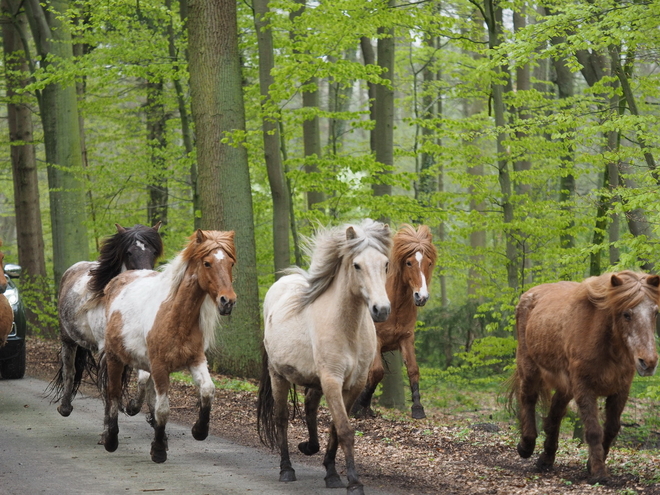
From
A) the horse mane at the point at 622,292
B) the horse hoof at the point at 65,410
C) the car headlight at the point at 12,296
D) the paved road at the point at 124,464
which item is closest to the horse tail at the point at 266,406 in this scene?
the paved road at the point at 124,464

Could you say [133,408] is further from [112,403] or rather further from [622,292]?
[622,292]

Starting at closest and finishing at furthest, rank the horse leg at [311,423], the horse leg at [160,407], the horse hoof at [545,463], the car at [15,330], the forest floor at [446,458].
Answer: the forest floor at [446,458], the horse leg at [160,407], the horse leg at [311,423], the horse hoof at [545,463], the car at [15,330]

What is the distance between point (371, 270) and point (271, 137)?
7972 mm

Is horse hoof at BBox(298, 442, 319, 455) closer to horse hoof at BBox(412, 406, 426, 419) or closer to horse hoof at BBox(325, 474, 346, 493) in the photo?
horse hoof at BBox(325, 474, 346, 493)

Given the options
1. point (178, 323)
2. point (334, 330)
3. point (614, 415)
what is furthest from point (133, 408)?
point (614, 415)

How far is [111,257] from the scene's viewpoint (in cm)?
901

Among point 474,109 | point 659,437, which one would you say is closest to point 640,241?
point 659,437

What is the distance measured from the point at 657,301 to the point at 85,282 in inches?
271

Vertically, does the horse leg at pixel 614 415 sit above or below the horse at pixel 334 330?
below

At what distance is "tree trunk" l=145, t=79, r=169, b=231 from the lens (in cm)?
1897

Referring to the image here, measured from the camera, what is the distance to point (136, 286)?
26.0 feet

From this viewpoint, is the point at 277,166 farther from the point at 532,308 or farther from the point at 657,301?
the point at 657,301

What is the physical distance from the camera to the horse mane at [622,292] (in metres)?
6.17

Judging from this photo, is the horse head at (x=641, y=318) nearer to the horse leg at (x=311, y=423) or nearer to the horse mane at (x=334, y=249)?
the horse mane at (x=334, y=249)
